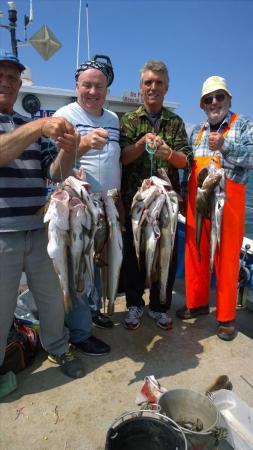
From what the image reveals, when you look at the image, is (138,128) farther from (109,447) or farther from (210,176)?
(109,447)

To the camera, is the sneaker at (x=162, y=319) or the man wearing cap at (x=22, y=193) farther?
the sneaker at (x=162, y=319)

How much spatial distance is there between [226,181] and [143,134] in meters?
1.06

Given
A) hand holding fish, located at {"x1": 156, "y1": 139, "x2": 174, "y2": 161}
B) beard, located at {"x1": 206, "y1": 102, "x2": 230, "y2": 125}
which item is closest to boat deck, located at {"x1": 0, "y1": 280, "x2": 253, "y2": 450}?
hand holding fish, located at {"x1": 156, "y1": 139, "x2": 174, "y2": 161}

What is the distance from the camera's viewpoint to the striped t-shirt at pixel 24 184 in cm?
286

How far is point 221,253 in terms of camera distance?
13.3 feet

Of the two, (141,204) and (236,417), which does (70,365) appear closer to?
(236,417)

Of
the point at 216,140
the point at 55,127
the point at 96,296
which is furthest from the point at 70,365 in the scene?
the point at 216,140

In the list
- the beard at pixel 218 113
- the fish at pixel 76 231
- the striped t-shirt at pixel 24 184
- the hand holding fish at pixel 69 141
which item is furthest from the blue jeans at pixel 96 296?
the beard at pixel 218 113

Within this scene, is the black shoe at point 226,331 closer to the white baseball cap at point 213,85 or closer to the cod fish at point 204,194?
the cod fish at point 204,194

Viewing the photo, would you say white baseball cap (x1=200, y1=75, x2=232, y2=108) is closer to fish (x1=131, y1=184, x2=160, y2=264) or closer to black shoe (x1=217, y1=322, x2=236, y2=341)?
fish (x1=131, y1=184, x2=160, y2=264)

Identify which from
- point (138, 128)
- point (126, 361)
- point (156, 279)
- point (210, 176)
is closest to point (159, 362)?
point (126, 361)

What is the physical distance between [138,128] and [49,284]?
196 centimetres

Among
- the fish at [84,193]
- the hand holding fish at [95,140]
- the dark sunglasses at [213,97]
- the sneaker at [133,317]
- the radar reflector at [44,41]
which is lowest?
the sneaker at [133,317]

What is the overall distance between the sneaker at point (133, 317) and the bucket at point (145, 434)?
184 centimetres
